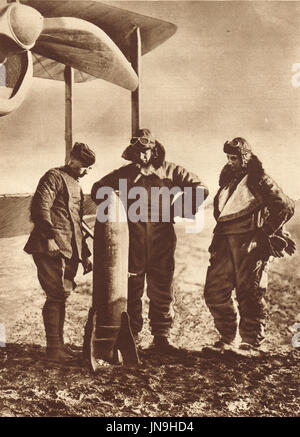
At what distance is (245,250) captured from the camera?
5.50 meters

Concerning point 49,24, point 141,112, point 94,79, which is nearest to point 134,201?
point 141,112

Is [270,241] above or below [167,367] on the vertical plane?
above

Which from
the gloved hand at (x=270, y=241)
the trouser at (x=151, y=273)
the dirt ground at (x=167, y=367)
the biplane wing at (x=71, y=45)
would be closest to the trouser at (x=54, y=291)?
the dirt ground at (x=167, y=367)

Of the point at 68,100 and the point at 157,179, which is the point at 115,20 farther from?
the point at 157,179

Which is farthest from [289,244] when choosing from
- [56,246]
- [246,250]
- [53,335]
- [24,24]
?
[24,24]

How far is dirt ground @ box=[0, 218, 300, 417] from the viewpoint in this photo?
523 centimetres

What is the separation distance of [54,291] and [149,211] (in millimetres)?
1108

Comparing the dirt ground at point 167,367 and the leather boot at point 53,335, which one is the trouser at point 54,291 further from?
the dirt ground at point 167,367

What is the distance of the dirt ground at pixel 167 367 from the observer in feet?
17.1

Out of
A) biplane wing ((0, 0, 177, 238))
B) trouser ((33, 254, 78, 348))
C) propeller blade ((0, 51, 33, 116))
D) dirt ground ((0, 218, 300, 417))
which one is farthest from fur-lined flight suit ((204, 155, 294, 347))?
propeller blade ((0, 51, 33, 116))

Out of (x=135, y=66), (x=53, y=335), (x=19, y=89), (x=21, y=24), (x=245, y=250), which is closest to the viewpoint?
(x=21, y=24)

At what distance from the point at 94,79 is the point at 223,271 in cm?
219

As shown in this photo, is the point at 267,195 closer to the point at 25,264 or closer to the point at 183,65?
the point at 183,65

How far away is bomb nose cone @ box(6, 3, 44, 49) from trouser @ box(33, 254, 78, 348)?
1.86 m
